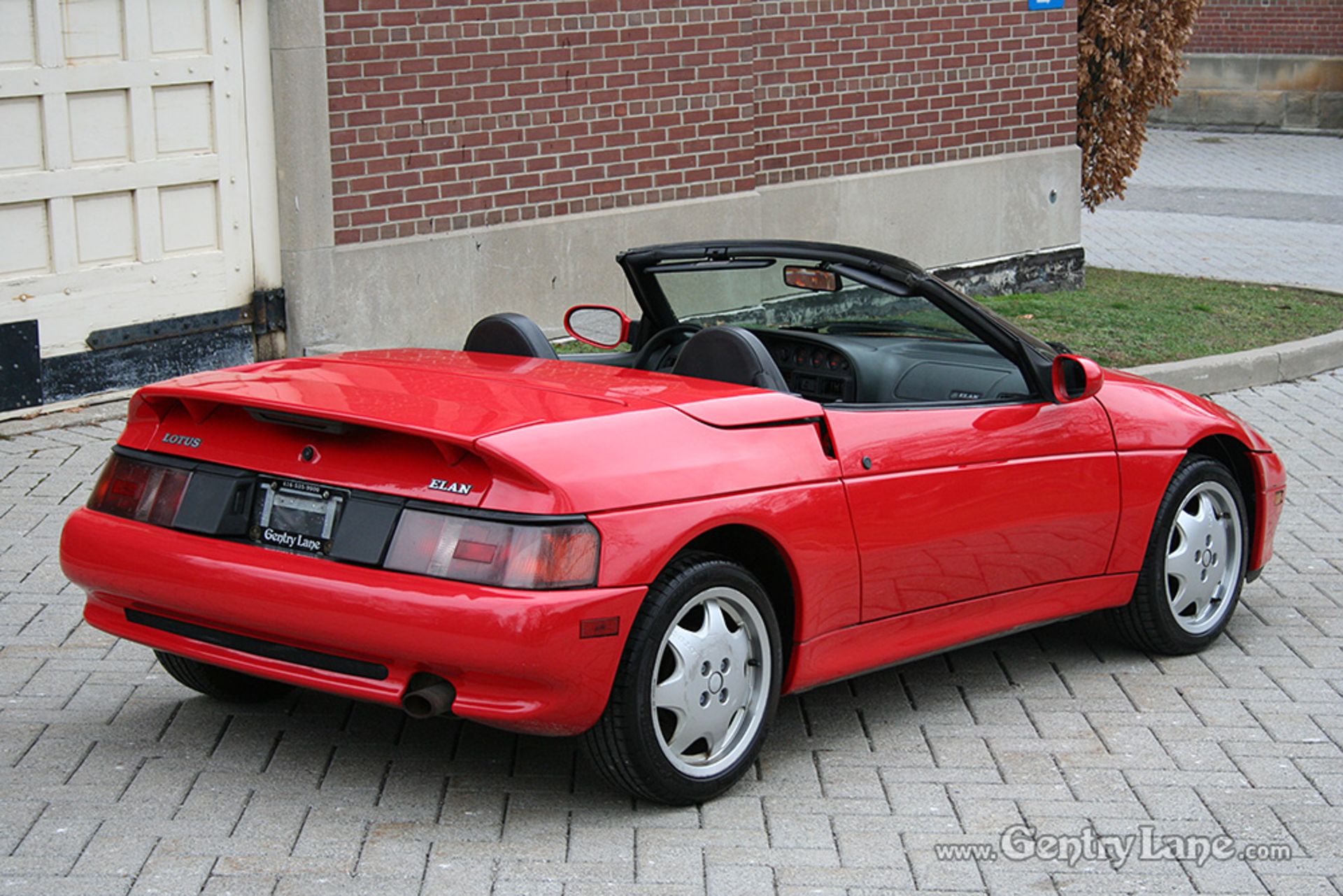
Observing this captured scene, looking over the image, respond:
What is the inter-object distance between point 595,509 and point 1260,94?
84.4 ft

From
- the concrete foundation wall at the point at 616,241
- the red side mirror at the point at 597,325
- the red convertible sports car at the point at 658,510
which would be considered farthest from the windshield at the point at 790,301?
the concrete foundation wall at the point at 616,241

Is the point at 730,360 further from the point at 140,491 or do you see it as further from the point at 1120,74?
the point at 1120,74

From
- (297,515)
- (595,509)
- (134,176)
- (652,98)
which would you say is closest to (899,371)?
(595,509)

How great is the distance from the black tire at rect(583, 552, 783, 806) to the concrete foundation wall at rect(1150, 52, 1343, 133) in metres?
24.5

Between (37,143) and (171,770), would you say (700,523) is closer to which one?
(171,770)

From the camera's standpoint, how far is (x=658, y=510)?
177 inches

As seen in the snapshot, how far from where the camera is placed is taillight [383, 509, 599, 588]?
14.1ft

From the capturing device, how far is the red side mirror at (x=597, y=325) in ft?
20.1

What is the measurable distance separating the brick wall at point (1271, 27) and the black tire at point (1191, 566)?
23.2 metres

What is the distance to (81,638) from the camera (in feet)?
19.7

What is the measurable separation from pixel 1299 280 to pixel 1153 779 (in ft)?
34.8

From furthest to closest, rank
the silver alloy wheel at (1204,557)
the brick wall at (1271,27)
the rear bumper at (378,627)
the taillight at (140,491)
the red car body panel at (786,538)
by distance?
the brick wall at (1271,27) < the silver alloy wheel at (1204,557) < the taillight at (140,491) < the red car body panel at (786,538) < the rear bumper at (378,627)

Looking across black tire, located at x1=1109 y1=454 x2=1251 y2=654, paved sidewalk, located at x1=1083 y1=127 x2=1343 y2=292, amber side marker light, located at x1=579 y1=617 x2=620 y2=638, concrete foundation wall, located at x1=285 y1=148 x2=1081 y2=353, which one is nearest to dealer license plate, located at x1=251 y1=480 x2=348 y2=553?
amber side marker light, located at x1=579 y1=617 x2=620 y2=638

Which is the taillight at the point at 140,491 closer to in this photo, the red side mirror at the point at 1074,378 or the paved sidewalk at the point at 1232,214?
the red side mirror at the point at 1074,378
